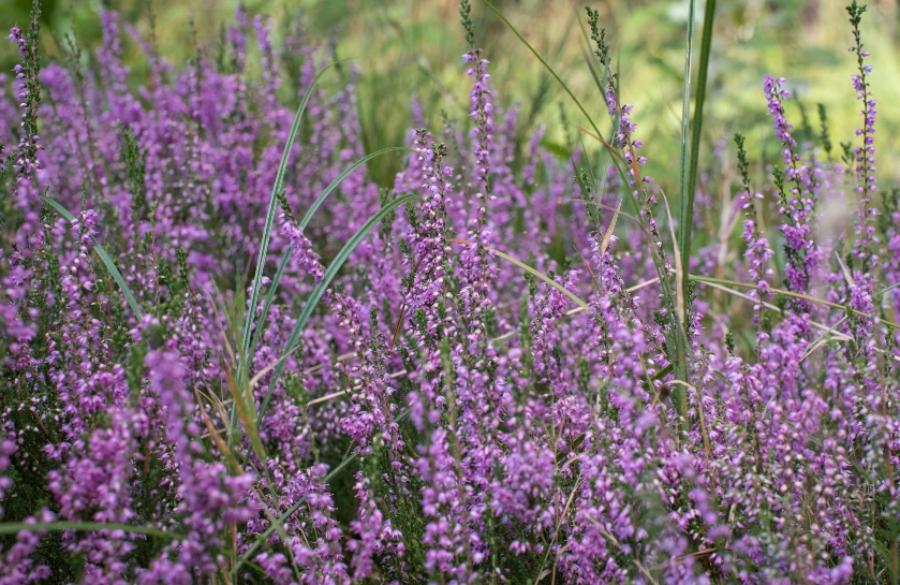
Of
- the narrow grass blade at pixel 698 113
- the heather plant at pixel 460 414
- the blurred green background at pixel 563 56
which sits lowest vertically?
the heather plant at pixel 460 414

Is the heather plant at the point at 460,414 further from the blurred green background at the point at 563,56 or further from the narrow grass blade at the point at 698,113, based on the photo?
the blurred green background at the point at 563,56

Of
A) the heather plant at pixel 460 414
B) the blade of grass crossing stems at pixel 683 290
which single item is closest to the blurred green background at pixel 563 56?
the blade of grass crossing stems at pixel 683 290

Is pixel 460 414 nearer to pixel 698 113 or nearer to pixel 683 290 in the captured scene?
pixel 683 290

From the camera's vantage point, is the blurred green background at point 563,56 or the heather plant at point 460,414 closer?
the heather plant at point 460,414

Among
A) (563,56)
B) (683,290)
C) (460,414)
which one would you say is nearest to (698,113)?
(683,290)

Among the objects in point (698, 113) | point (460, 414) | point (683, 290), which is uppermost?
point (698, 113)

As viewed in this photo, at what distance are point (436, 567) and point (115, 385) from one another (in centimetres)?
116

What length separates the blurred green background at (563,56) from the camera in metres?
6.58

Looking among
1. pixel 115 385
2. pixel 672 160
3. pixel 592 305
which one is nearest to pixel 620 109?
pixel 592 305

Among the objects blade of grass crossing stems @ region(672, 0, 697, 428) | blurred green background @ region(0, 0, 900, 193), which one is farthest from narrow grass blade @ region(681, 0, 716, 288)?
→ blurred green background @ region(0, 0, 900, 193)

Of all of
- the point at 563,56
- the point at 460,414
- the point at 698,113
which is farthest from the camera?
the point at 563,56

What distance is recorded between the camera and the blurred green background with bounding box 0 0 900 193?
6582 millimetres

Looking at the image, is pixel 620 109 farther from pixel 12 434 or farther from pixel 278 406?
pixel 12 434

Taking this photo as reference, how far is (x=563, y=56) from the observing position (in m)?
9.83
